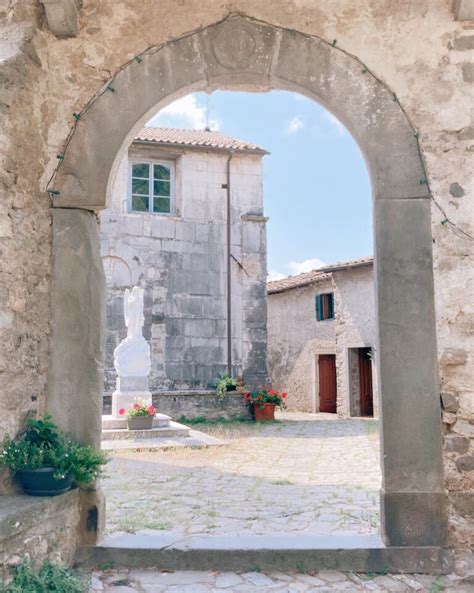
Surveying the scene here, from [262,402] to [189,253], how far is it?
3768 millimetres

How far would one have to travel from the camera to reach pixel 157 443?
865 cm

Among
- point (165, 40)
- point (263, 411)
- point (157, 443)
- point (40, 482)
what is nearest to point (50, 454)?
point (40, 482)

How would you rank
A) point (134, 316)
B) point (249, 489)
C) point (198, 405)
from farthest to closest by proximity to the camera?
point (198, 405)
point (134, 316)
point (249, 489)

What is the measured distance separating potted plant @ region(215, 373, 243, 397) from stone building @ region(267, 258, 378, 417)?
5.13 m

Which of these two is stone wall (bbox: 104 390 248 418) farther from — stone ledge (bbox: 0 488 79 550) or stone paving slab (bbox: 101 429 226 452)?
stone ledge (bbox: 0 488 79 550)

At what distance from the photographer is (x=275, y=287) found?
21.3 meters

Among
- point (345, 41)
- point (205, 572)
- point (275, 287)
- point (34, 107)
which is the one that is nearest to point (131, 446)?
point (205, 572)

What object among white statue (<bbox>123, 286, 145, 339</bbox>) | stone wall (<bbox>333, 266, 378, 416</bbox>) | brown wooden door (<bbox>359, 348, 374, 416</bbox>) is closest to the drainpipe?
white statue (<bbox>123, 286, 145, 339</bbox>)

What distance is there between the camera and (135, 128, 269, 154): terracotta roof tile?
42.6 feet

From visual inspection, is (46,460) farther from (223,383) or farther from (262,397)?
(262,397)

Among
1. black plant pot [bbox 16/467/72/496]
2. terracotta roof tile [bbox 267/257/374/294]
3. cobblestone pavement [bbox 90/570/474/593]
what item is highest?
terracotta roof tile [bbox 267/257/374/294]

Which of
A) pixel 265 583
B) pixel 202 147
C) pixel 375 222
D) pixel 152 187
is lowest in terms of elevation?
pixel 265 583

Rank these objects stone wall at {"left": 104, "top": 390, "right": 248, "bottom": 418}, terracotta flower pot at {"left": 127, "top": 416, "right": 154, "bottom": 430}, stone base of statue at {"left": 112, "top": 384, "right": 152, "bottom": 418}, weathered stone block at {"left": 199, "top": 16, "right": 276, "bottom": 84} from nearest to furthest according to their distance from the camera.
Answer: weathered stone block at {"left": 199, "top": 16, "right": 276, "bottom": 84}
terracotta flower pot at {"left": 127, "top": 416, "right": 154, "bottom": 430}
stone base of statue at {"left": 112, "top": 384, "right": 152, "bottom": 418}
stone wall at {"left": 104, "top": 390, "right": 248, "bottom": 418}

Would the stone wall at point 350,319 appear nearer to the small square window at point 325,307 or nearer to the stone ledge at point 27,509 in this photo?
the small square window at point 325,307
